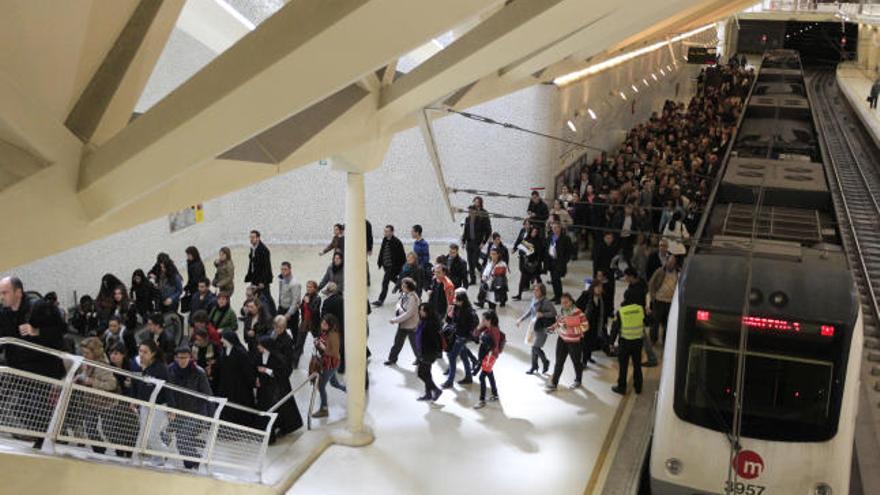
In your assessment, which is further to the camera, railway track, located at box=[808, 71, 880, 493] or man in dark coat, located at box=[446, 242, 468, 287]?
man in dark coat, located at box=[446, 242, 468, 287]

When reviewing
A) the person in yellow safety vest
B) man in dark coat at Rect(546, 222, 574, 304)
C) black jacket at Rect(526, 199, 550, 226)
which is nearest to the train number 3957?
the person in yellow safety vest

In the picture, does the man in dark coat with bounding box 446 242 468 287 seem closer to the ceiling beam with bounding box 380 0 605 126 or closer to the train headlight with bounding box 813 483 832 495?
the ceiling beam with bounding box 380 0 605 126

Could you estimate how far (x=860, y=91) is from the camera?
3559 cm

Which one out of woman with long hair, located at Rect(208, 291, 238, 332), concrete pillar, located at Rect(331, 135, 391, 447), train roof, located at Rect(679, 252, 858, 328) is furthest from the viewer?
woman with long hair, located at Rect(208, 291, 238, 332)

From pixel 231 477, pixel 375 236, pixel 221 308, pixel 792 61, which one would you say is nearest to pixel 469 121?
pixel 375 236

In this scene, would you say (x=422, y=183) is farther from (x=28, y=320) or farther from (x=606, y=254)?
(x=28, y=320)

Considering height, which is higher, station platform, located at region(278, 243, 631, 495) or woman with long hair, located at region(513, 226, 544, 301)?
woman with long hair, located at region(513, 226, 544, 301)

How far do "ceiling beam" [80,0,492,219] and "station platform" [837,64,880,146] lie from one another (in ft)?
74.4

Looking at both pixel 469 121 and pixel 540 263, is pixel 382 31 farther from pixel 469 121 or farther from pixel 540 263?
pixel 469 121

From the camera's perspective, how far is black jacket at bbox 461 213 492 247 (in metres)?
15.9

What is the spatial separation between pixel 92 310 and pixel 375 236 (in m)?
9.29

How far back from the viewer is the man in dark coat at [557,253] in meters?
14.7

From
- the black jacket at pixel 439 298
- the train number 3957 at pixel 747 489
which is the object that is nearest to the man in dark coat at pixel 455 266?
the black jacket at pixel 439 298

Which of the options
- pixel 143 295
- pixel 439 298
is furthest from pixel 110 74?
pixel 439 298
